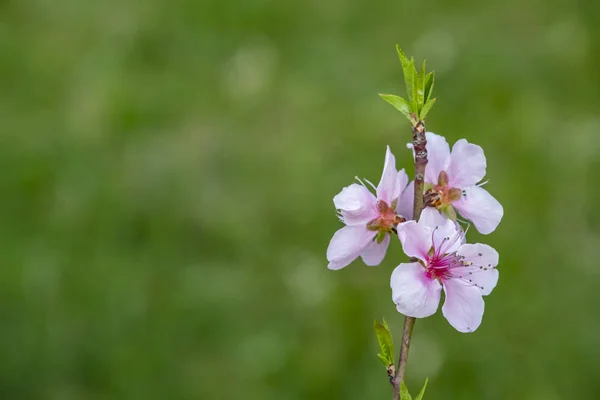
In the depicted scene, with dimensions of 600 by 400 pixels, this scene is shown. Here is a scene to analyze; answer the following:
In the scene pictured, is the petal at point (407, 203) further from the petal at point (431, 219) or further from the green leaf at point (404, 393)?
the green leaf at point (404, 393)

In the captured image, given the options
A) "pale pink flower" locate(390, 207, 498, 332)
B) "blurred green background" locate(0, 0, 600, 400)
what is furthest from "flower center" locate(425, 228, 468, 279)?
"blurred green background" locate(0, 0, 600, 400)

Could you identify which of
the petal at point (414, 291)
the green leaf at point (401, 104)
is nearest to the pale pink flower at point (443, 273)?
the petal at point (414, 291)

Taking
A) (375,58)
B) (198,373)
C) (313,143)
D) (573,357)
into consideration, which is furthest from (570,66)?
(198,373)

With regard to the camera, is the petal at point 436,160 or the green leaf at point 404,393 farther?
the petal at point 436,160

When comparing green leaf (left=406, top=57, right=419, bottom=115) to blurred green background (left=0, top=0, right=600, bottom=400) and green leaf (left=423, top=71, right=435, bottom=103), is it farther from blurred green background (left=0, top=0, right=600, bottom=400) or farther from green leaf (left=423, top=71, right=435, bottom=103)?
blurred green background (left=0, top=0, right=600, bottom=400)

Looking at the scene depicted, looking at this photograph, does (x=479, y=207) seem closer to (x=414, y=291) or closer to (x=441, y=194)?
(x=441, y=194)

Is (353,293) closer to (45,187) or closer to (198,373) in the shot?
(198,373)
